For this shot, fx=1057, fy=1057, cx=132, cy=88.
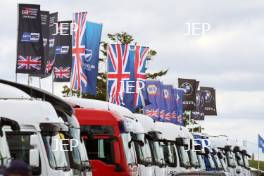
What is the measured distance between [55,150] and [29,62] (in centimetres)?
1323

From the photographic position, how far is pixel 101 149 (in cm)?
2659

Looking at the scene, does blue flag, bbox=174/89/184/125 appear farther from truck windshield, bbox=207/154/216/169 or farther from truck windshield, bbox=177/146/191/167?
truck windshield, bbox=177/146/191/167

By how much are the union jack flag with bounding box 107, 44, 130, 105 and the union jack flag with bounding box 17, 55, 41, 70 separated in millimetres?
7790

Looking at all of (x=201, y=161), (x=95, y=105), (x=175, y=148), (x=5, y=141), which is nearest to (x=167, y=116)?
(x=201, y=161)

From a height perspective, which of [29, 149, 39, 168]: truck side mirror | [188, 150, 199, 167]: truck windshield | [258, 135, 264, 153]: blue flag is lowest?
[258, 135, 264, 153]: blue flag

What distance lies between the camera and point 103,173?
1035 inches

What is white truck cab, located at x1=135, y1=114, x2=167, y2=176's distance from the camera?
101ft

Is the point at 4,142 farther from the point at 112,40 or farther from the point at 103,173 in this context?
the point at 112,40

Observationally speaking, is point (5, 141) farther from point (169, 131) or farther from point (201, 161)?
point (201, 161)

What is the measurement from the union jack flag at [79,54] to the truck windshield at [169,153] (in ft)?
14.4

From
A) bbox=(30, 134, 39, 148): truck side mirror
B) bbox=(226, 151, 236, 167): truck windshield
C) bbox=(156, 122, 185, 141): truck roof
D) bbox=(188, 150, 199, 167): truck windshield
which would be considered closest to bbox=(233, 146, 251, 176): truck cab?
bbox=(226, 151, 236, 167): truck windshield

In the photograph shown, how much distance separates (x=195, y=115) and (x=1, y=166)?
4813cm

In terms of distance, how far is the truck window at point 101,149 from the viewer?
87.0ft

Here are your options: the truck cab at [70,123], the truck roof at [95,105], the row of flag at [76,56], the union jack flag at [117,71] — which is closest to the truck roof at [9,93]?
the truck cab at [70,123]
